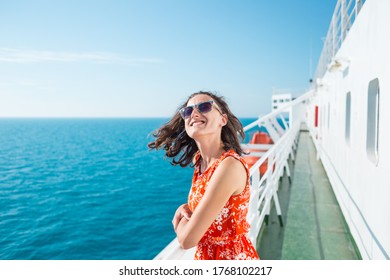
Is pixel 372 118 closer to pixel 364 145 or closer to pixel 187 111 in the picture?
pixel 364 145

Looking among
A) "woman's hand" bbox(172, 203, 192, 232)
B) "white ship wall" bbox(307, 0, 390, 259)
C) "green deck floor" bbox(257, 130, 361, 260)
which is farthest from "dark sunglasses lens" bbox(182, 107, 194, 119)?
"green deck floor" bbox(257, 130, 361, 260)

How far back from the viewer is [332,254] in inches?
137

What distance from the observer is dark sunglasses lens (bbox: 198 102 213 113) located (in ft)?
4.66

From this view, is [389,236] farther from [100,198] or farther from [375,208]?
[100,198]

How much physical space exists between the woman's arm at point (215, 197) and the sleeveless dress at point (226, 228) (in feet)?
0.18

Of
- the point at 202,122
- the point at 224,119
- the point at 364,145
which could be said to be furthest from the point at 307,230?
the point at 202,122

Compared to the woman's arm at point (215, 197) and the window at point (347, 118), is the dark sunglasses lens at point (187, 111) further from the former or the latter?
the window at point (347, 118)

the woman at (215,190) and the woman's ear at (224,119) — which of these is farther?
the woman's ear at (224,119)

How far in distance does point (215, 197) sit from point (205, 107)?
1.43 ft

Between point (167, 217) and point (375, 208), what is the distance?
36.2ft

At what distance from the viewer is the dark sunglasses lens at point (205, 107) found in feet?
4.66

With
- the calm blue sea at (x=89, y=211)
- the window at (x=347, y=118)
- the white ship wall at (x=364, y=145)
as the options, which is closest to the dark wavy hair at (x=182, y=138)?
the white ship wall at (x=364, y=145)
